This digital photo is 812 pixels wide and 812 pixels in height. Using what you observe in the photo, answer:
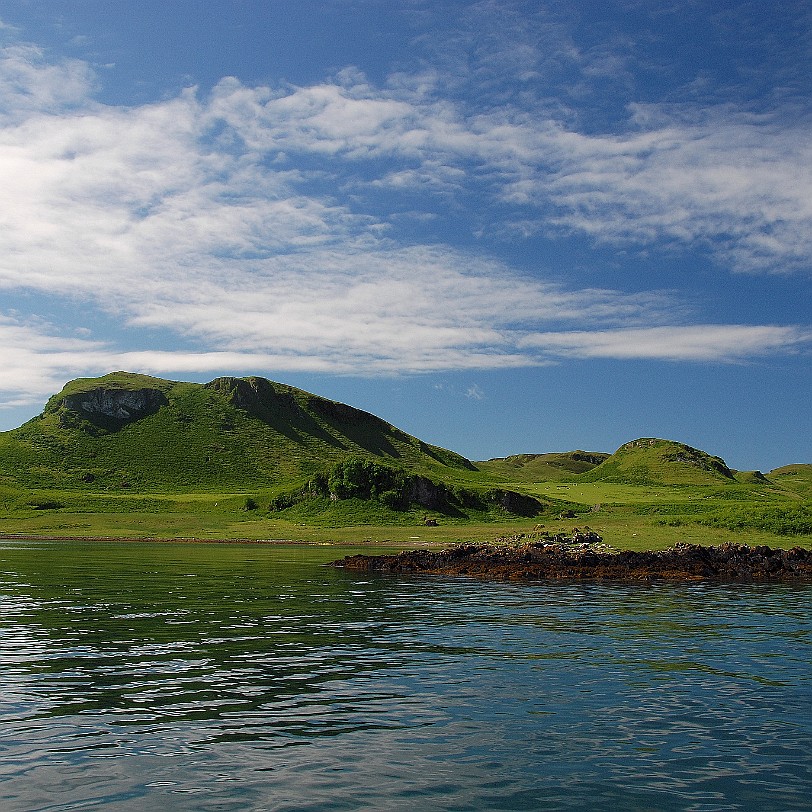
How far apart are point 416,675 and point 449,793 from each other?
863cm

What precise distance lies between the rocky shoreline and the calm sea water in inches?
704

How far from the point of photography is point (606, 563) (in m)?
55.9

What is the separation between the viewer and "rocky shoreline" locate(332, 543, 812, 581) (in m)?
52.7

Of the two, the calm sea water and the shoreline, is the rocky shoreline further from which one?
the shoreline

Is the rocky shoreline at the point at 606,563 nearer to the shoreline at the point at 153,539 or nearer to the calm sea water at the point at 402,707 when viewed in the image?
the calm sea water at the point at 402,707

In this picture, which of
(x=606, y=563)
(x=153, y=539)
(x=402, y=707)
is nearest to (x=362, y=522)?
(x=153, y=539)

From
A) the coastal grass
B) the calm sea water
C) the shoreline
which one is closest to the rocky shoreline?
the coastal grass

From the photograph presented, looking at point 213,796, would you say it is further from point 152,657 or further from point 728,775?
point 152,657

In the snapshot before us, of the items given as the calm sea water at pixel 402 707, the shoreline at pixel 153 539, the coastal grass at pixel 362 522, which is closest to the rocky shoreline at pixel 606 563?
the coastal grass at pixel 362 522

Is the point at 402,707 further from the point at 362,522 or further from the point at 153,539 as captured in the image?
the point at 362,522

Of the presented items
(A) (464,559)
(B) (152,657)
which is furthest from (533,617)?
(A) (464,559)

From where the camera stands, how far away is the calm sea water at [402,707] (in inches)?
472

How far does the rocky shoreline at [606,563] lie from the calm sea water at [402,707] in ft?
58.7

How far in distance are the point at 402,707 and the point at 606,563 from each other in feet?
137
